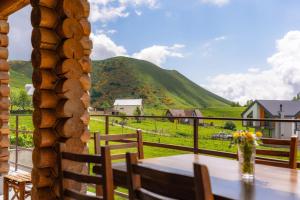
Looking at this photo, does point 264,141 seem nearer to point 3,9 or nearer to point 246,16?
point 3,9

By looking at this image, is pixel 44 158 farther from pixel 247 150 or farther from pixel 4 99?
pixel 4 99

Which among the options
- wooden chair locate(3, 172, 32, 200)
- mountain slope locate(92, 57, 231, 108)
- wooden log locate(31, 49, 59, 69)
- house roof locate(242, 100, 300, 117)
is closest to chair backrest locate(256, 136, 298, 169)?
wooden log locate(31, 49, 59, 69)

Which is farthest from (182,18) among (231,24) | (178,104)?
(178,104)

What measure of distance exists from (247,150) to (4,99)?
12.5ft

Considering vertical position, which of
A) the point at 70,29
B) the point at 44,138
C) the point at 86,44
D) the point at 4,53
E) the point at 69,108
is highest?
the point at 4,53

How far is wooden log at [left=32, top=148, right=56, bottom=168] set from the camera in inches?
109

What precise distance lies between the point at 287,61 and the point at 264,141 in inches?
1964

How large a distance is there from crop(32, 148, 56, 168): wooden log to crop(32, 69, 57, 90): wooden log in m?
0.53

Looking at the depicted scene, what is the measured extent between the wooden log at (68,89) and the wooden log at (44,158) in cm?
49

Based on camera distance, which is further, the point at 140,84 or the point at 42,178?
the point at 140,84

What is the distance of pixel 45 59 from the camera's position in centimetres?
276

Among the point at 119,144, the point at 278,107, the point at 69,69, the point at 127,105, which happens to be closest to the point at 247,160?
the point at 119,144

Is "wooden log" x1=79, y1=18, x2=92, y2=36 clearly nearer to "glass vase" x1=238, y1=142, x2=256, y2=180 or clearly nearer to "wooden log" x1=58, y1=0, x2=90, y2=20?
"wooden log" x1=58, y1=0, x2=90, y2=20

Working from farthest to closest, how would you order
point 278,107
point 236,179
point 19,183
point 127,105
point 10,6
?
point 127,105
point 278,107
point 10,6
point 19,183
point 236,179
